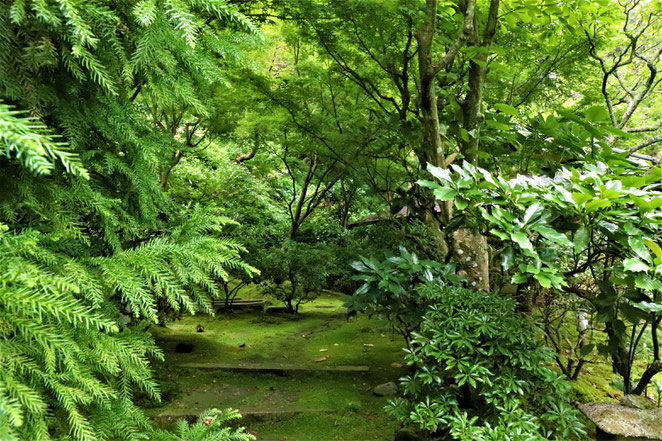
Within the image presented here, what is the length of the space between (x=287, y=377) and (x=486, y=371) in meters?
2.77

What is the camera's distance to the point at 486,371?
2.00 metres

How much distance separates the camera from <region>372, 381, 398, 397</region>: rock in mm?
3721

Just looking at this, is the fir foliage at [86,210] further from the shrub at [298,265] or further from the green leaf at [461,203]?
the shrub at [298,265]

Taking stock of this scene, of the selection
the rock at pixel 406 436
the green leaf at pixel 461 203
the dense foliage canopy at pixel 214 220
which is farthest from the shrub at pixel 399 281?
the green leaf at pixel 461 203

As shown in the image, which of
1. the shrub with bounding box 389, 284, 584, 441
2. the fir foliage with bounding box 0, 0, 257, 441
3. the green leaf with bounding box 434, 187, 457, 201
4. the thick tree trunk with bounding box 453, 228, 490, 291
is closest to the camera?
the fir foliage with bounding box 0, 0, 257, 441

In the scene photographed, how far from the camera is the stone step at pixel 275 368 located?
4277 mm

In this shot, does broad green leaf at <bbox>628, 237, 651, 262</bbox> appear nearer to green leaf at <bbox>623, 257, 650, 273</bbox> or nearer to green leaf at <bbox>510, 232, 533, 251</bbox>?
green leaf at <bbox>623, 257, 650, 273</bbox>

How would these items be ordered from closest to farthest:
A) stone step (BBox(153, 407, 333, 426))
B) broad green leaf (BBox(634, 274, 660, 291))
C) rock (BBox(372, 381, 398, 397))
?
1. broad green leaf (BBox(634, 274, 660, 291))
2. stone step (BBox(153, 407, 333, 426))
3. rock (BBox(372, 381, 398, 397))

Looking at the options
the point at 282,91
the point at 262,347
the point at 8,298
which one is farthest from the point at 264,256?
the point at 8,298

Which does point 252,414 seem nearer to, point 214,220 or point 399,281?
point 399,281

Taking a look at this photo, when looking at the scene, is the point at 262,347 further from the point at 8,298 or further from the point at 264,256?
the point at 8,298

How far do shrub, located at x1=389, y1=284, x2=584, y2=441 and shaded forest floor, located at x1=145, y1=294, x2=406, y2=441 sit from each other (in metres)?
0.88

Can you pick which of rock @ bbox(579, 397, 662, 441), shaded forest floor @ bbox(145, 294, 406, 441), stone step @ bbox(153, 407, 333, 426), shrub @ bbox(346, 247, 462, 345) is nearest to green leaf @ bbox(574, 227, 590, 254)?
shrub @ bbox(346, 247, 462, 345)

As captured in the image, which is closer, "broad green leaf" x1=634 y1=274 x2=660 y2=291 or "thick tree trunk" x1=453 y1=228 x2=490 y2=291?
"broad green leaf" x1=634 y1=274 x2=660 y2=291
